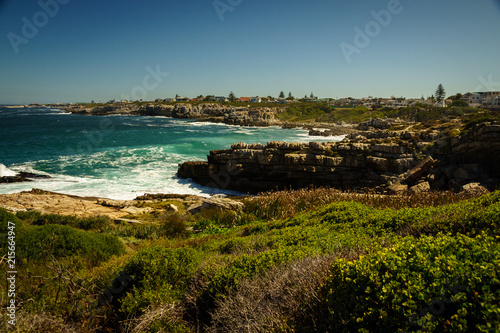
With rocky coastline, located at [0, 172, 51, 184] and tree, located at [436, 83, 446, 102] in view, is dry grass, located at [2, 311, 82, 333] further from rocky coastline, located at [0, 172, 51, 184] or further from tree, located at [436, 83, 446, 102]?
tree, located at [436, 83, 446, 102]

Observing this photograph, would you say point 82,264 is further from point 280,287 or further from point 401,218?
point 401,218

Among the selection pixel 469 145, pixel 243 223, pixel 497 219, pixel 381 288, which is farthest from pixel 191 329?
pixel 469 145

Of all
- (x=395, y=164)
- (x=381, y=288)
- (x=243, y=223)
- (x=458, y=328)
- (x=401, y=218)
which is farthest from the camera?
(x=395, y=164)

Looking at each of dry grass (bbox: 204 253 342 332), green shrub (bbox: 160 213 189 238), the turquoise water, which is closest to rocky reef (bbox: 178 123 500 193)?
the turquoise water

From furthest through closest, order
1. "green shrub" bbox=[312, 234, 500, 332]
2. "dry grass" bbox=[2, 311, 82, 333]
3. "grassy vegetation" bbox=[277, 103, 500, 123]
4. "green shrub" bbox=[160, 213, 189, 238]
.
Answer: "grassy vegetation" bbox=[277, 103, 500, 123]
"green shrub" bbox=[160, 213, 189, 238]
"dry grass" bbox=[2, 311, 82, 333]
"green shrub" bbox=[312, 234, 500, 332]

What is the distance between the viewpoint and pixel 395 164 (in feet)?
72.5

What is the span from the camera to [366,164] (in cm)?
2320

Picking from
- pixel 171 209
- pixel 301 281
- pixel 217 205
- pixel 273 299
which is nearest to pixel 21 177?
pixel 171 209

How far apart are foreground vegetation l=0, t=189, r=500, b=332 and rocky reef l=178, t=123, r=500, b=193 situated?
1344 cm

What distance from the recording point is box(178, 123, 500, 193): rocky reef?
19516 millimetres

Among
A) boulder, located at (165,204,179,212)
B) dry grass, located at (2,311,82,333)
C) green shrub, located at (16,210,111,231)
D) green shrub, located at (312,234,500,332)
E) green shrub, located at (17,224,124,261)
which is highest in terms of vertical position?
green shrub, located at (312,234,500,332)

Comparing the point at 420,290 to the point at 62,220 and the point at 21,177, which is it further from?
the point at 21,177

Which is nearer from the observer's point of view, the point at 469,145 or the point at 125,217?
the point at 125,217

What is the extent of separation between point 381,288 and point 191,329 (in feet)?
9.42
